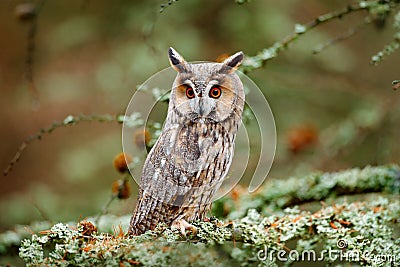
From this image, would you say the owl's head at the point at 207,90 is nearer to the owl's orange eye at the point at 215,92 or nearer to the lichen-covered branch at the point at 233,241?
the owl's orange eye at the point at 215,92

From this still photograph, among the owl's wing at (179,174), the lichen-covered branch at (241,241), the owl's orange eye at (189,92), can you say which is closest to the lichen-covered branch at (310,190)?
the lichen-covered branch at (241,241)

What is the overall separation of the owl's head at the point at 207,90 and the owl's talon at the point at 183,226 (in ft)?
1.10

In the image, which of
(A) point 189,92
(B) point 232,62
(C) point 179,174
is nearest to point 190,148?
(C) point 179,174

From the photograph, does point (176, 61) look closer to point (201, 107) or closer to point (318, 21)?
point (201, 107)

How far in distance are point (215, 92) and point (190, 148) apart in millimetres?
207

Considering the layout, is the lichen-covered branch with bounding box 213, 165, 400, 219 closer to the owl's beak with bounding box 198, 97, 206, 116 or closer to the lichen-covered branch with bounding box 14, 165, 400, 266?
the lichen-covered branch with bounding box 14, 165, 400, 266

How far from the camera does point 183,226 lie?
1.70 m

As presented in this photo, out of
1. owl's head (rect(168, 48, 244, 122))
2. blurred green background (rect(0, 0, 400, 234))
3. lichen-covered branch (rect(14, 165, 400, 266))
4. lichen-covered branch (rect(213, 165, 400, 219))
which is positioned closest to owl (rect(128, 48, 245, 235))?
owl's head (rect(168, 48, 244, 122))

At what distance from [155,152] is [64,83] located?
1.90m

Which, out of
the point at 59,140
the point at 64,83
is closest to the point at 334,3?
the point at 64,83

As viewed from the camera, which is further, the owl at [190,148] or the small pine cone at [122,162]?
the small pine cone at [122,162]

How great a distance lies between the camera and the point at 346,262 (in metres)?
1.59

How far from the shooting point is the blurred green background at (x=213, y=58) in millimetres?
3072

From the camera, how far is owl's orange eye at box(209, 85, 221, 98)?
1.70 meters
